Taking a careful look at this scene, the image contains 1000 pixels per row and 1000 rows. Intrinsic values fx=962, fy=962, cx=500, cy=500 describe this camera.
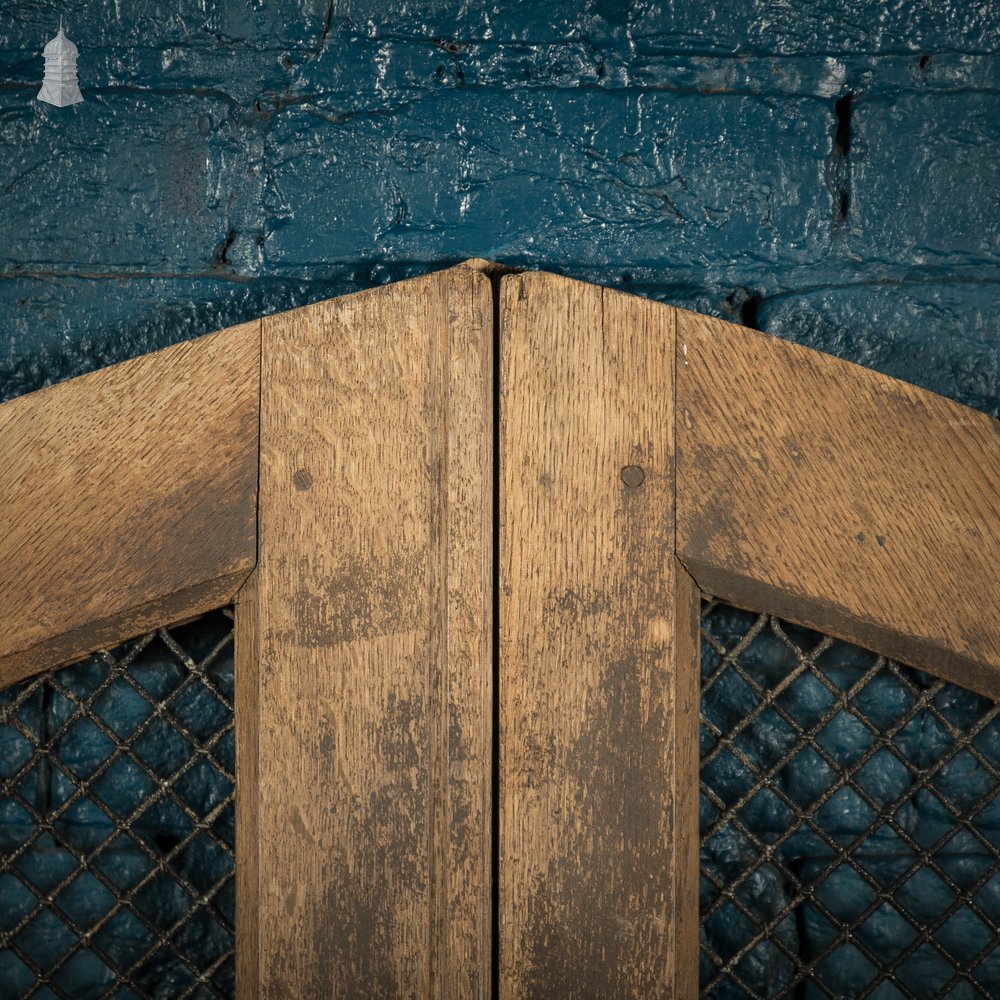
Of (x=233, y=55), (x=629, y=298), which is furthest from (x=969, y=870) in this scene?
(x=233, y=55)

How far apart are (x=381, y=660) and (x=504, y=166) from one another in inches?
20.8

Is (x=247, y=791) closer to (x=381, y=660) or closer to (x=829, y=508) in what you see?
(x=381, y=660)

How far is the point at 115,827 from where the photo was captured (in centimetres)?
93

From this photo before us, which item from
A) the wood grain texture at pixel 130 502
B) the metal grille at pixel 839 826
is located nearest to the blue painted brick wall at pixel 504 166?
the wood grain texture at pixel 130 502

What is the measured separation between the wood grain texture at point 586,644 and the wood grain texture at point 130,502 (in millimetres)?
243

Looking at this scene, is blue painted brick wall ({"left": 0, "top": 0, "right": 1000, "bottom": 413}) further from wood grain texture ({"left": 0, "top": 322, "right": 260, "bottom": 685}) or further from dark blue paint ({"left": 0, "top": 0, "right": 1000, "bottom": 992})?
wood grain texture ({"left": 0, "top": 322, "right": 260, "bottom": 685})

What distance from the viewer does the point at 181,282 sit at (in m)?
1.01

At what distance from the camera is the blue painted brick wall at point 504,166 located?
1.00 meters

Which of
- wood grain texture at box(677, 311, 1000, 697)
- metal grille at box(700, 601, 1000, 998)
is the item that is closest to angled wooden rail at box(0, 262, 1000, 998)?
wood grain texture at box(677, 311, 1000, 697)

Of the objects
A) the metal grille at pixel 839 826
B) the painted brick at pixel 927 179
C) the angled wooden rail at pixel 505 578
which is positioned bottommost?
the metal grille at pixel 839 826

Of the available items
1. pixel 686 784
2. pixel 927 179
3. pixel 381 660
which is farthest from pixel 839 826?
pixel 927 179

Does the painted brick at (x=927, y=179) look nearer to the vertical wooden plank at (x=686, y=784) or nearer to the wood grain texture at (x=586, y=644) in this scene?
the wood grain texture at (x=586, y=644)

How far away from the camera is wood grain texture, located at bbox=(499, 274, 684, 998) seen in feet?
2.75

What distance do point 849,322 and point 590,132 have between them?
34cm
